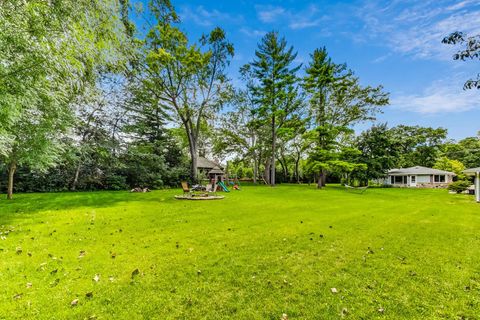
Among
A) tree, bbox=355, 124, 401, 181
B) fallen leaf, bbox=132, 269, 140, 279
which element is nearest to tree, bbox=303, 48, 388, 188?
tree, bbox=355, 124, 401, 181

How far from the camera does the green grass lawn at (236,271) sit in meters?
2.70

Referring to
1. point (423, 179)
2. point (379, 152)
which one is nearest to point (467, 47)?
point (379, 152)

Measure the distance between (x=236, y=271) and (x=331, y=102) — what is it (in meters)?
28.1

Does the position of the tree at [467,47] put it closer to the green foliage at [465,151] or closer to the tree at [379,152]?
the tree at [379,152]

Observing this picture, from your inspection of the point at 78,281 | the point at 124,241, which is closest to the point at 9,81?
the point at 124,241

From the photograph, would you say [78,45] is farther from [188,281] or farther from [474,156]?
[474,156]

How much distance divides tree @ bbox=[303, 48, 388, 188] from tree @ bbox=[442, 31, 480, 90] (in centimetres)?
1912

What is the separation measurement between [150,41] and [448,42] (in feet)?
71.8

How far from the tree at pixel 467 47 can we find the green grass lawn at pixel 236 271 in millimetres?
3350

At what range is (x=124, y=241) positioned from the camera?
5180mm

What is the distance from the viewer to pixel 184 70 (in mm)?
21234

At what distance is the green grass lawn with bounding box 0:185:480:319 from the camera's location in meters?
2.70

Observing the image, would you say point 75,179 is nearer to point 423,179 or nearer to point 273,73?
point 273,73

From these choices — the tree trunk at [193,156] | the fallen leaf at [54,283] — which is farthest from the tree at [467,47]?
the tree trunk at [193,156]
